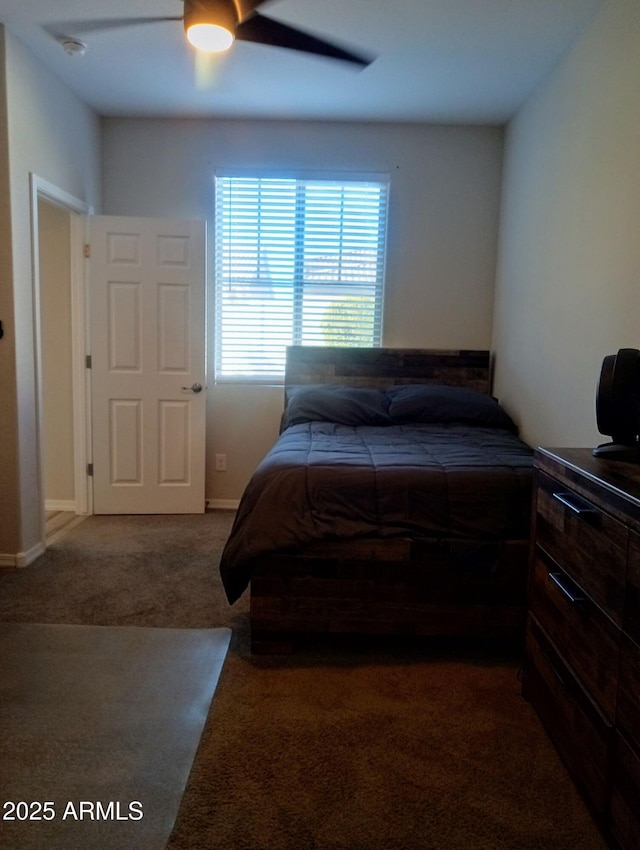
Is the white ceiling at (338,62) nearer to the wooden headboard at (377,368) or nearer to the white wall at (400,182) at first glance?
the white wall at (400,182)

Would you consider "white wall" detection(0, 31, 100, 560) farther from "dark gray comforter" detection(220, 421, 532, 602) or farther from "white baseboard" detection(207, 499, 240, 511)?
"dark gray comforter" detection(220, 421, 532, 602)

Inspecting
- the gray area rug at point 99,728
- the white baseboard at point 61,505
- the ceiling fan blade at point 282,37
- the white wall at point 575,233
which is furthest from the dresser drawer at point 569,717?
the white baseboard at point 61,505

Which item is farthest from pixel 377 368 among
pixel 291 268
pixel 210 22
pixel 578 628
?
pixel 578 628

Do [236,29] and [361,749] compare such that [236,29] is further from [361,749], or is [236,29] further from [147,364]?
[361,749]

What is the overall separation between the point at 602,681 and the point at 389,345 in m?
2.82

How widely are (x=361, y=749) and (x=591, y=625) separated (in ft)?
2.49

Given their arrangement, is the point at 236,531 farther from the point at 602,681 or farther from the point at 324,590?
the point at 602,681

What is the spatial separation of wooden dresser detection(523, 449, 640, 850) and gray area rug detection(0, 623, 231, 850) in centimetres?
107

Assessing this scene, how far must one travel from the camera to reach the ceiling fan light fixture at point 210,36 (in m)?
1.91

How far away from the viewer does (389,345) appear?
3865 mm

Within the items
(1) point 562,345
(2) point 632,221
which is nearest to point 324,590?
(1) point 562,345

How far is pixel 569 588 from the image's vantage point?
4.93 feet

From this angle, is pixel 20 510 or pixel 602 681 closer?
pixel 602 681

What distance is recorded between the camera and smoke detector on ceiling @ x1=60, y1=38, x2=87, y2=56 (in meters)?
2.70
